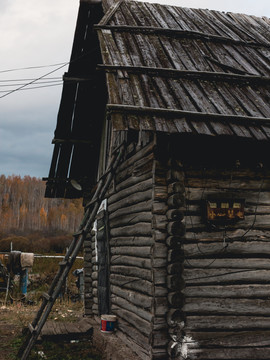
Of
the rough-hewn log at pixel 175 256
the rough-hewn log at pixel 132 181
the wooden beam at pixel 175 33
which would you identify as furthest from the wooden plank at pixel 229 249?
the wooden beam at pixel 175 33

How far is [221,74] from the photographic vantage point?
23.6 feet

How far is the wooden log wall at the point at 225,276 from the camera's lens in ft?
19.8

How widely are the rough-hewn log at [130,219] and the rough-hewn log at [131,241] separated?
253 mm

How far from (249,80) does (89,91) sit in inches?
145

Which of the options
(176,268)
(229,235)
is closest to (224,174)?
(229,235)

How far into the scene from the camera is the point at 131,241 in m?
7.39

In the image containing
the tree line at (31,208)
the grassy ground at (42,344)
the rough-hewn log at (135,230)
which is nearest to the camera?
the rough-hewn log at (135,230)

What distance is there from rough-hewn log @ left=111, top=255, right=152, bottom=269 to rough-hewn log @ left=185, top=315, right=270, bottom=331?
3.11ft

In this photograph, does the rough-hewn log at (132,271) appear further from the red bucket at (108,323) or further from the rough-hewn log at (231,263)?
the red bucket at (108,323)

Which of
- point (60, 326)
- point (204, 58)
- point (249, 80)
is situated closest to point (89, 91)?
point (204, 58)

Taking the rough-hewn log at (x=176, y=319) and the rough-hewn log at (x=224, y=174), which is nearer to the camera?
the rough-hewn log at (x=176, y=319)

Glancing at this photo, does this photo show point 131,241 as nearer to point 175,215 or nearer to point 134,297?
point 134,297

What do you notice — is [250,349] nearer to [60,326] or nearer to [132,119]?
[132,119]

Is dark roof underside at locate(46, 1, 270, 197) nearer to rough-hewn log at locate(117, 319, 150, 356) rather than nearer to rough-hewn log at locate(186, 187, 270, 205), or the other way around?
rough-hewn log at locate(186, 187, 270, 205)
